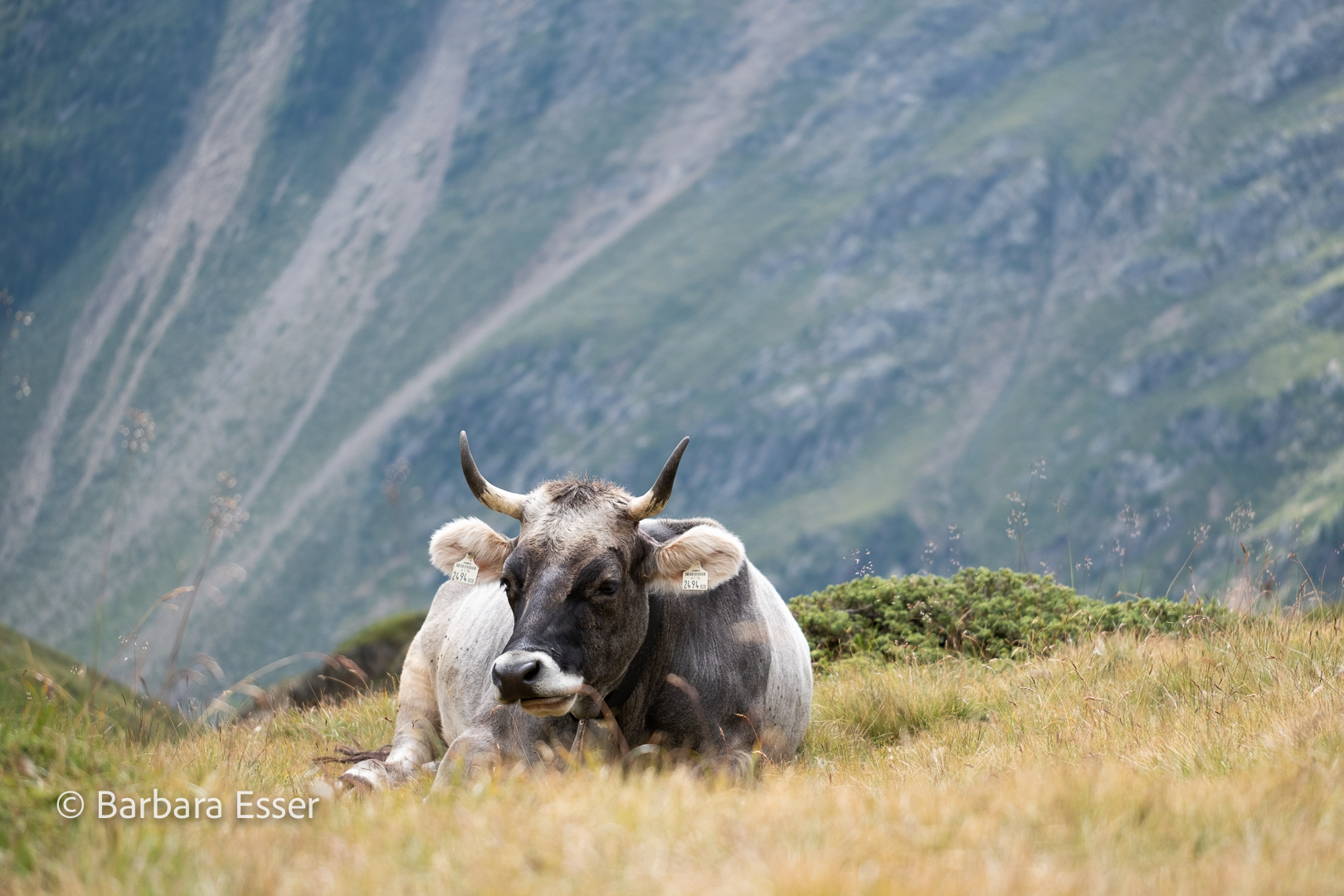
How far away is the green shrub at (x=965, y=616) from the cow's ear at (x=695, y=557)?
176 inches

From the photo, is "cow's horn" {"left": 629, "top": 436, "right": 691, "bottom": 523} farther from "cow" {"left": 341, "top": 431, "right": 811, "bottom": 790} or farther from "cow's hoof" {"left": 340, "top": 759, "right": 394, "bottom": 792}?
"cow's hoof" {"left": 340, "top": 759, "right": 394, "bottom": 792}

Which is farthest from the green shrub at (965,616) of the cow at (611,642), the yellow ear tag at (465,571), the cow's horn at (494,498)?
the cow's horn at (494,498)

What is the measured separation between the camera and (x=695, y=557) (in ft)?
27.4

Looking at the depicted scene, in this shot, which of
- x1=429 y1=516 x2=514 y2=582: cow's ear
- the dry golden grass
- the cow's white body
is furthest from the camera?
the cow's white body

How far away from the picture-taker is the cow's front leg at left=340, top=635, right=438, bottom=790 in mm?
8984

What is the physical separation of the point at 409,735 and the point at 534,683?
370 cm

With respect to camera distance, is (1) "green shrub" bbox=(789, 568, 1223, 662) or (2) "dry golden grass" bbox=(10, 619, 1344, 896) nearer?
(2) "dry golden grass" bbox=(10, 619, 1344, 896)

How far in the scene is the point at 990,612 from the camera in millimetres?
13031

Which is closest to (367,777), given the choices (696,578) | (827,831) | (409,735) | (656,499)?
(409,735)

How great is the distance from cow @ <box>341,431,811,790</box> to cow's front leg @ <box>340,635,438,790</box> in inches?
1.4

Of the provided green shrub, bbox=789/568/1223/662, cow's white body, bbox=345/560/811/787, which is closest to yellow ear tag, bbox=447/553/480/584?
cow's white body, bbox=345/560/811/787

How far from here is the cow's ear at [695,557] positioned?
328 inches

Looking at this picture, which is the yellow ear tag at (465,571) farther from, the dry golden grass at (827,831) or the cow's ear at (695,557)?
the dry golden grass at (827,831)

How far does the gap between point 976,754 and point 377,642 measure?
12.1 metres
